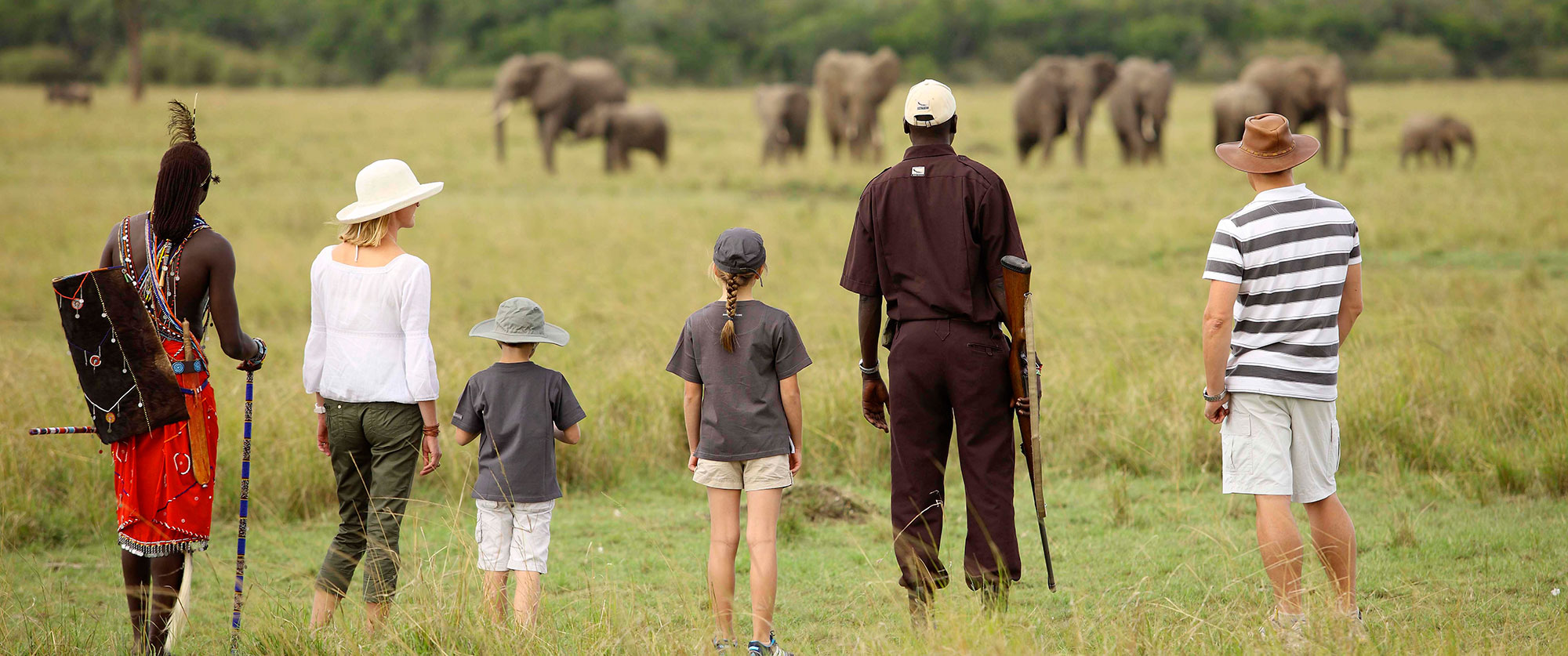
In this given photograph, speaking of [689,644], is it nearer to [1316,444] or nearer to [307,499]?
[1316,444]

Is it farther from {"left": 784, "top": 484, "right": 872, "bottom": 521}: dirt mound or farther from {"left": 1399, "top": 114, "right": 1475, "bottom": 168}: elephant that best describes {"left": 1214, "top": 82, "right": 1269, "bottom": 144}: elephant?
{"left": 784, "top": 484, "right": 872, "bottom": 521}: dirt mound

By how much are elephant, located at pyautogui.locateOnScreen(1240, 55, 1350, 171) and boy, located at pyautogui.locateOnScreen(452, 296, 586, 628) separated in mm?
24205

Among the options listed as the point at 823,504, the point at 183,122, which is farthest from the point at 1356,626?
the point at 183,122

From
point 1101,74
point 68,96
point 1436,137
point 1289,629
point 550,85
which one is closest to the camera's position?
point 1289,629

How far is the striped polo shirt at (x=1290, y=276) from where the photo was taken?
157 inches

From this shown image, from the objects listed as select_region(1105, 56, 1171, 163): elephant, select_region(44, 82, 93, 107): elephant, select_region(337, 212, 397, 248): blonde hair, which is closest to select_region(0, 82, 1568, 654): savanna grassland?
select_region(337, 212, 397, 248): blonde hair

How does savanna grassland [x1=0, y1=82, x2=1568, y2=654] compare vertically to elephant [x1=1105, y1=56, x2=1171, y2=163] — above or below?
below

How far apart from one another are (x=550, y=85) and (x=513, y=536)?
80.3 feet

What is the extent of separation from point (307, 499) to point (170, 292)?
99.2 inches

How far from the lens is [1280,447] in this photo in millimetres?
4062

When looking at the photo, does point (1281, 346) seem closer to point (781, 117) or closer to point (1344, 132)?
point (1344, 132)

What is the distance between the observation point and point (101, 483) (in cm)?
626

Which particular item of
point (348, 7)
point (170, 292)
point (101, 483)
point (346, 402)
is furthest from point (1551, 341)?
point (348, 7)

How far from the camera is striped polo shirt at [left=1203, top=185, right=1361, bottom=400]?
399 centimetres
